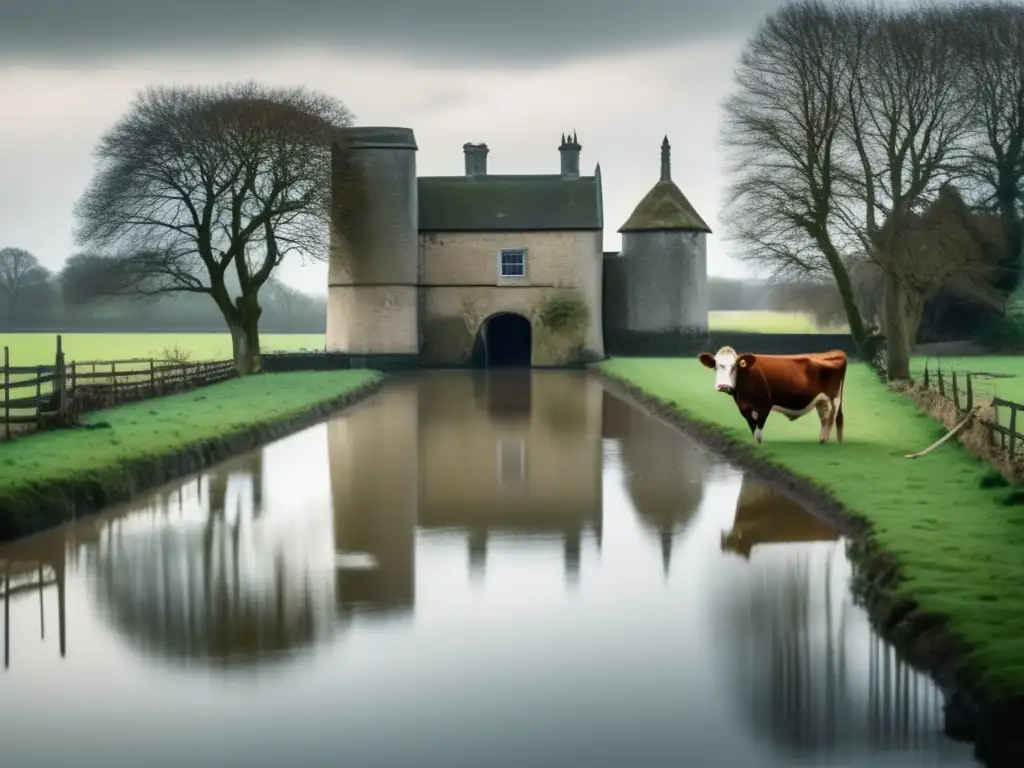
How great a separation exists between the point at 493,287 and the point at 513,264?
1034 millimetres

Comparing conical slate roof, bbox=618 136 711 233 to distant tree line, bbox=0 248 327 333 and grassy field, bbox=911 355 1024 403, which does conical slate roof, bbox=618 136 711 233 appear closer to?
grassy field, bbox=911 355 1024 403

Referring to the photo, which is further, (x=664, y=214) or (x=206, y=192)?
(x=664, y=214)

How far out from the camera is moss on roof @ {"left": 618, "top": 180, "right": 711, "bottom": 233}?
52781mm

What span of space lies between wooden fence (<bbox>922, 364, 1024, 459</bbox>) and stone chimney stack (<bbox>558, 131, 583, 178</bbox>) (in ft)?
65.4

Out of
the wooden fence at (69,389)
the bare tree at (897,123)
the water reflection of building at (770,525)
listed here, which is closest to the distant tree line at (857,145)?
the bare tree at (897,123)

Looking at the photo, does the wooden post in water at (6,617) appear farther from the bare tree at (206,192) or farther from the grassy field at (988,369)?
the bare tree at (206,192)

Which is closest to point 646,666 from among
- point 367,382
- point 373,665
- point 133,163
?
point 373,665

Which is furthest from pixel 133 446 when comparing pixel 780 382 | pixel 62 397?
pixel 780 382

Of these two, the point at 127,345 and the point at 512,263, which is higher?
the point at 512,263

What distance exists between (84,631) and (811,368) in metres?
12.1

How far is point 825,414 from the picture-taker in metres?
20.0

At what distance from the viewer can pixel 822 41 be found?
123 ft

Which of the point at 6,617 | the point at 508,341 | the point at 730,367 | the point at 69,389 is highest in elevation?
the point at 730,367

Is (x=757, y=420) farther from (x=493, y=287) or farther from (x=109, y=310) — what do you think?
(x=109, y=310)
